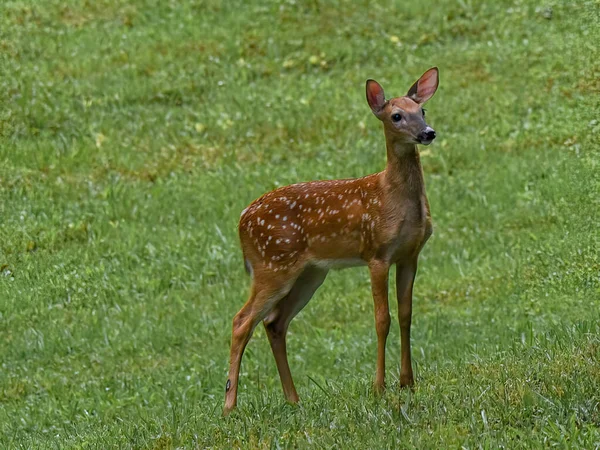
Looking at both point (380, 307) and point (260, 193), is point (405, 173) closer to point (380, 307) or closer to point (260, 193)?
point (380, 307)

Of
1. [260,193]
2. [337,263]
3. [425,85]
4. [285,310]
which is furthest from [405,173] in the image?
[260,193]

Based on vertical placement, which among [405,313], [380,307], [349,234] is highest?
[349,234]

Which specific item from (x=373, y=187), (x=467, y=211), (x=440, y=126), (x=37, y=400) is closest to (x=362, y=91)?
(x=440, y=126)

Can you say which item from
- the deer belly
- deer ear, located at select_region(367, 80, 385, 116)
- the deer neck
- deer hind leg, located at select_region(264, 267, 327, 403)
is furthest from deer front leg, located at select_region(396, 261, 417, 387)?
deer ear, located at select_region(367, 80, 385, 116)

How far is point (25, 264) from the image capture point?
12727mm

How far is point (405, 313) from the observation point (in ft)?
26.4

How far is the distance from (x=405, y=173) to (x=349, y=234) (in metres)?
0.60

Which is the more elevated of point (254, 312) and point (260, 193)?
point (254, 312)

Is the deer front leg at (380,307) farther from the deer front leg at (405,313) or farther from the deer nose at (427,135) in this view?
the deer nose at (427,135)

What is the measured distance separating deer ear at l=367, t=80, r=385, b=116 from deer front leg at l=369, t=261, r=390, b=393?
1093 mm

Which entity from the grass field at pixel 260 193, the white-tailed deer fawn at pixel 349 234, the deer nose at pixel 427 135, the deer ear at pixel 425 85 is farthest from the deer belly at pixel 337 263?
the deer ear at pixel 425 85

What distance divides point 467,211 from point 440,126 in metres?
2.83

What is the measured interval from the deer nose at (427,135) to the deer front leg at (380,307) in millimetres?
925

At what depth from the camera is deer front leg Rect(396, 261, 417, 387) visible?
7996 millimetres
